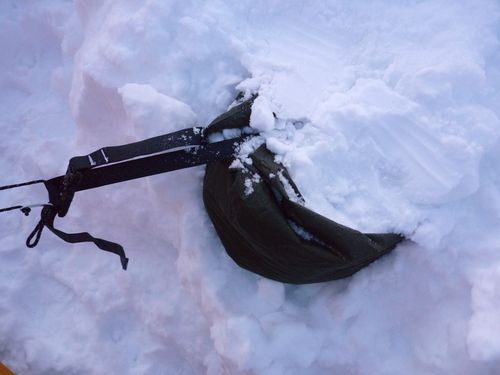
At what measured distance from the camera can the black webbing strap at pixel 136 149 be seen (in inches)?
31.0

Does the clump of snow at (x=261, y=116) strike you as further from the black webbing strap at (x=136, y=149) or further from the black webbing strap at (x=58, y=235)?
the black webbing strap at (x=58, y=235)

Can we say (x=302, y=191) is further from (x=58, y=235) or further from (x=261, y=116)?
(x=58, y=235)

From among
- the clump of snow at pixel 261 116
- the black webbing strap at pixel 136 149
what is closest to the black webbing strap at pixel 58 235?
the black webbing strap at pixel 136 149

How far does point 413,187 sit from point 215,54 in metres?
0.56

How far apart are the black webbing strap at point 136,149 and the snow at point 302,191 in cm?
10

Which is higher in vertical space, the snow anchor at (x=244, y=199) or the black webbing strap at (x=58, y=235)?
the snow anchor at (x=244, y=199)

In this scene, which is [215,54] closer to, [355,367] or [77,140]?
[77,140]

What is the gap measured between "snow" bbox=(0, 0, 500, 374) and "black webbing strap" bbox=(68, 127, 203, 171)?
10 cm

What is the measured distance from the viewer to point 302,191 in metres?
0.82

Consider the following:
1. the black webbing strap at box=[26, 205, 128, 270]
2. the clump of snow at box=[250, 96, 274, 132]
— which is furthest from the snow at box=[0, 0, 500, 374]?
the black webbing strap at box=[26, 205, 128, 270]

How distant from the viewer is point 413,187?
847mm

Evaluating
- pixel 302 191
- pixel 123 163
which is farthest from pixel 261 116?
pixel 123 163

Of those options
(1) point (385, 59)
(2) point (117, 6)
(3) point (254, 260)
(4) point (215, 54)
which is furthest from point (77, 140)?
(1) point (385, 59)

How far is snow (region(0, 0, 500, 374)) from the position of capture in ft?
2.78
